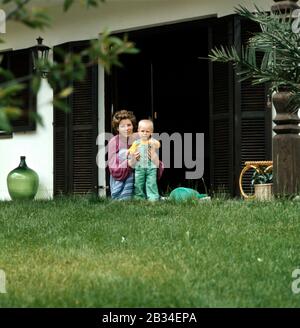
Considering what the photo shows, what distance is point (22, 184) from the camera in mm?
8562

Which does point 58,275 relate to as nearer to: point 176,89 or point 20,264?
point 20,264

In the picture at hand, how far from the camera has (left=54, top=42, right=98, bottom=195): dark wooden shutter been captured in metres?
8.47

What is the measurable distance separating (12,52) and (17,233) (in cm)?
561

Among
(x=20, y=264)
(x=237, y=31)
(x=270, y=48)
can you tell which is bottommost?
(x=20, y=264)

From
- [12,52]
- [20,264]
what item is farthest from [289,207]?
[12,52]

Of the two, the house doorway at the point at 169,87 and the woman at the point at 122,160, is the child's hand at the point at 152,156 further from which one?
the house doorway at the point at 169,87

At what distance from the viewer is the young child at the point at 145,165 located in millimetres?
6305

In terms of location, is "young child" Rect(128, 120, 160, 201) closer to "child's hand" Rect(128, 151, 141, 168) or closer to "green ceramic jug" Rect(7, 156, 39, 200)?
"child's hand" Rect(128, 151, 141, 168)

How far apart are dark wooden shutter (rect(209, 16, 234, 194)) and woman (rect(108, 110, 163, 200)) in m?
1.06

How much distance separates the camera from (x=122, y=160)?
256 inches

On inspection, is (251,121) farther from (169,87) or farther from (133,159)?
(169,87)

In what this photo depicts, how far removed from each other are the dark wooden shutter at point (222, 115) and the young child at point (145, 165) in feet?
3.89

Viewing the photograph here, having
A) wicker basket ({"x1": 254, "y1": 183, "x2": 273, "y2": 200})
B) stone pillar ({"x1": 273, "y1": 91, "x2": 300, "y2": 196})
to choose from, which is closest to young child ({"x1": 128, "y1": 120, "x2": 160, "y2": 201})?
wicker basket ({"x1": 254, "y1": 183, "x2": 273, "y2": 200})
